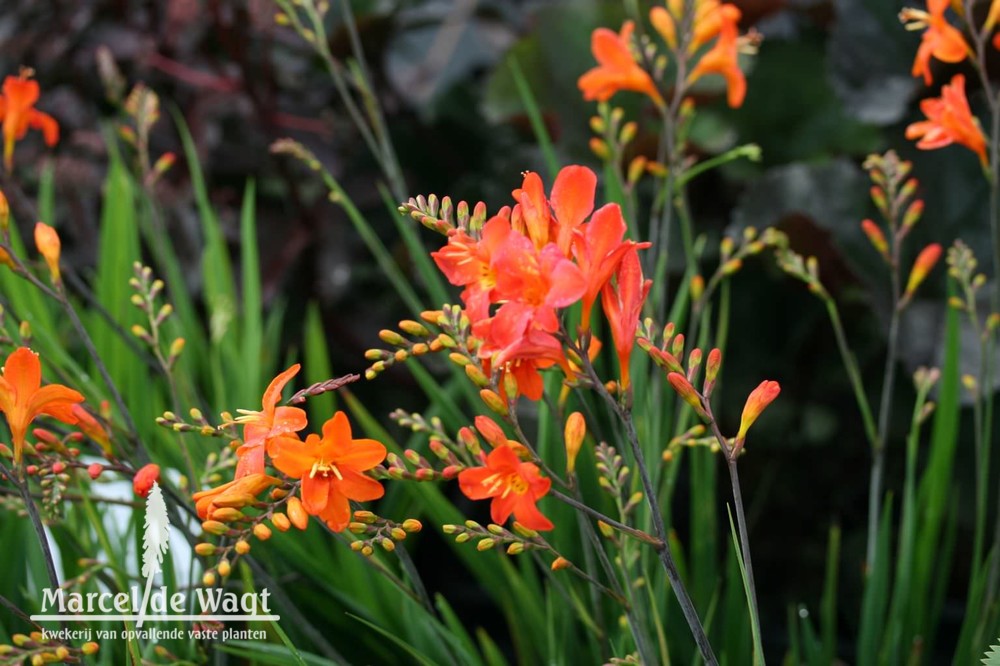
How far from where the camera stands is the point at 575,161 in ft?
5.98

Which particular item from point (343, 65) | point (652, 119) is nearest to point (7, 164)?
point (343, 65)

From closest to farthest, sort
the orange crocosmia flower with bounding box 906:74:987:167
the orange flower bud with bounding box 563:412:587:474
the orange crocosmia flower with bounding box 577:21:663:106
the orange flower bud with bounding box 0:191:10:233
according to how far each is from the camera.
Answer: the orange flower bud with bounding box 563:412:587:474 → the orange flower bud with bounding box 0:191:10:233 → the orange crocosmia flower with bounding box 906:74:987:167 → the orange crocosmia flower with bounding box 577:21:663:106

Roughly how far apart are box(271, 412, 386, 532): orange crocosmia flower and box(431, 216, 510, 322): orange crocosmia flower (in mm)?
109

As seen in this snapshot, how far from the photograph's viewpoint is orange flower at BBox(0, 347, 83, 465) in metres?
0.63

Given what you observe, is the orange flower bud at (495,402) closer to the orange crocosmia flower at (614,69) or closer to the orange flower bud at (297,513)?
the orange flower bud at (297,513)

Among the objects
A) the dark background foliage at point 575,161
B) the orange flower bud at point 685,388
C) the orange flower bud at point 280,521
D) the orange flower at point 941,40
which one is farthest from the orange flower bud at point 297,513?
the dark background foliage at point 575,161

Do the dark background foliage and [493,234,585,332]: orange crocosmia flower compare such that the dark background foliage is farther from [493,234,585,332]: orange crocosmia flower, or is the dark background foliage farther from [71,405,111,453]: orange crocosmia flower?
[493,234,585,332]: orange crocosmia flower

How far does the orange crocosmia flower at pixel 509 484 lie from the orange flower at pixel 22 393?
0.27 m

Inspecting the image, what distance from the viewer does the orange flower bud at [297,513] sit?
578mm

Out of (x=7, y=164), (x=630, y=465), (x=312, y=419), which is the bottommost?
(x=630, y=465)


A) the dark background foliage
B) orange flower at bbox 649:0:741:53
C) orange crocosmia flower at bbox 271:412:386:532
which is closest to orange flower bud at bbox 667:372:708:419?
orange crocosmia flower at bbox 271:412:386:532

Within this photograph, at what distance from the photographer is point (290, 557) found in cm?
102

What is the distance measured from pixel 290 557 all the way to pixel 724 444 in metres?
0.60

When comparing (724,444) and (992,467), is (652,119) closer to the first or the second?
(992,467)
